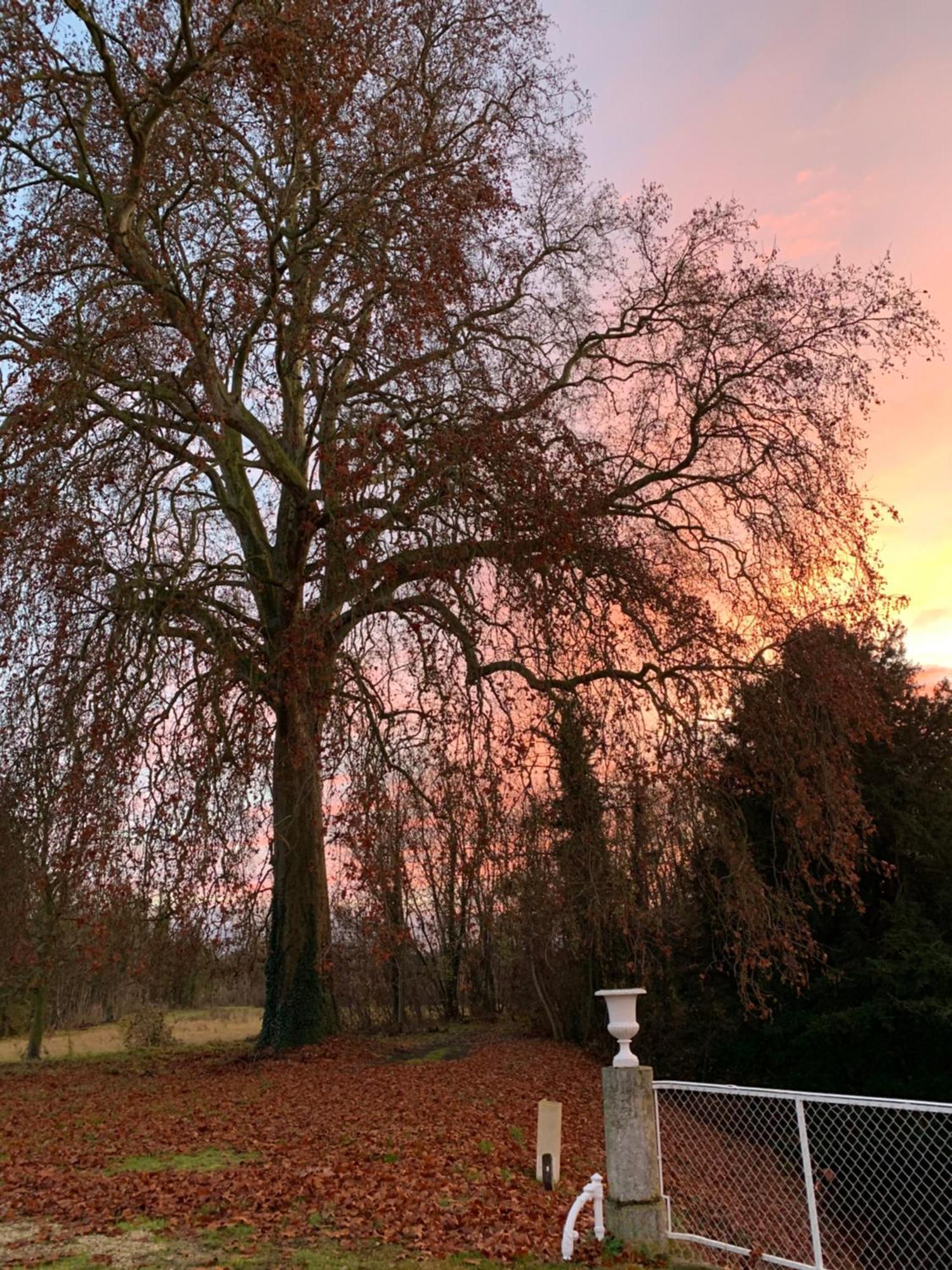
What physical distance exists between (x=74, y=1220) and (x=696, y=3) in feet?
40.1

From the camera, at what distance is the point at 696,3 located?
34.1 feet

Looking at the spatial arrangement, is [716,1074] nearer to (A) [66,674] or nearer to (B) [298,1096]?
(B) [298,1096]

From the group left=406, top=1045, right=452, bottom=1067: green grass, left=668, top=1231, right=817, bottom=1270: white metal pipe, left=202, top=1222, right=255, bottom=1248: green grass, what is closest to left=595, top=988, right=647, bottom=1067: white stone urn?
left=668, top=1231, right=817, bottom=1270: white metal pipe

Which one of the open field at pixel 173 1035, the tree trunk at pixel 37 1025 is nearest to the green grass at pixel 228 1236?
the open field at pixel 173 1035

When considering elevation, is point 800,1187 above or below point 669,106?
below

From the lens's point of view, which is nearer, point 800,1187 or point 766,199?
point 800,1187

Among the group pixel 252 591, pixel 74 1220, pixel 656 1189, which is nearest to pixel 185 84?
pixel 252 591

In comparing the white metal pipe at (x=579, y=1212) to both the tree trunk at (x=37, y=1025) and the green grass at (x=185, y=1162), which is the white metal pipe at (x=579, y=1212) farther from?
the tree trunk at (x=37, y=1025)

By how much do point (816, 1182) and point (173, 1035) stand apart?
1253 centimetres

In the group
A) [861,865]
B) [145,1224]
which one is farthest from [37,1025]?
[861,865]

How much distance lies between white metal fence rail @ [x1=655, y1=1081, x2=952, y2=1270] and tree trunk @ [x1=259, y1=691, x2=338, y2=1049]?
5029mm

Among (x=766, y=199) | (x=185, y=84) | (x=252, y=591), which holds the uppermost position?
(x=766, y=199)

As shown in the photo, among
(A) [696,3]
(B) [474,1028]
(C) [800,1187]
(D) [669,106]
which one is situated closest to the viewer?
(A) [696,3]

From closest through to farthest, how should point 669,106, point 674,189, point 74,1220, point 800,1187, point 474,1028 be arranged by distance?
point 74,1220 → point 669,106 → point 800,1187 → point 674,189 → point 474,1028
